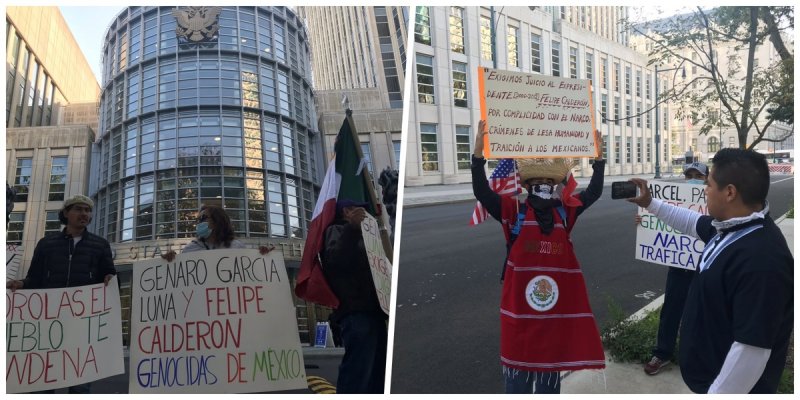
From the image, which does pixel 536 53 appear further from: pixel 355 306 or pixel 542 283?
pixel 355 306

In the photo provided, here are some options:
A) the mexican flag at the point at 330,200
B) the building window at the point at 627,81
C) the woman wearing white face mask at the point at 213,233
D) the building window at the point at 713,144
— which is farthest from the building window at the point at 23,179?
the building window at the point at 713,144

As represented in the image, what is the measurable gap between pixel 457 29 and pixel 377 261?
139 cm

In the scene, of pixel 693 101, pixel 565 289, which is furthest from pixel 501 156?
pixel 693 101

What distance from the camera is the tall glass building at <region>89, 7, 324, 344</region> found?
2.86 meters

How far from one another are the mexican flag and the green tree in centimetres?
197

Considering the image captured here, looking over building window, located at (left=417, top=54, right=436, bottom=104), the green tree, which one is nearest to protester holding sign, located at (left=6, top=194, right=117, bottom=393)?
building window, located at (left=417, top=54, right=436, bottom=104)

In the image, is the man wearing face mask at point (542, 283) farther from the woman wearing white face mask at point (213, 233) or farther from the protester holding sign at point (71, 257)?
the protester holding sign at point (71, 257)

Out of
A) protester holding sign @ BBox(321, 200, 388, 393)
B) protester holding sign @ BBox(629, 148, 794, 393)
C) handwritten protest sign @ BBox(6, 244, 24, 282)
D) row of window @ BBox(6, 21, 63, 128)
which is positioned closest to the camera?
protester holding sign @ BBox(629, 148, 794, 393)

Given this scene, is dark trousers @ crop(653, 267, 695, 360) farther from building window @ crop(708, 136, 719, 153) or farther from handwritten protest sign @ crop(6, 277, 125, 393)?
handwritten protest sign @ crop(6, 277, 125, 393)

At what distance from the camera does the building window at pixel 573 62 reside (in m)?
2.88

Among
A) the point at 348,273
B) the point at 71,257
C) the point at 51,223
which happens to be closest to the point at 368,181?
the point at 348,273

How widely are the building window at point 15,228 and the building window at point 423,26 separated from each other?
99.7 inches

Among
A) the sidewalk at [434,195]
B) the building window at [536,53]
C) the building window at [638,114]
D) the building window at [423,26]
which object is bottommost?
the sidewalk at [434,195]
